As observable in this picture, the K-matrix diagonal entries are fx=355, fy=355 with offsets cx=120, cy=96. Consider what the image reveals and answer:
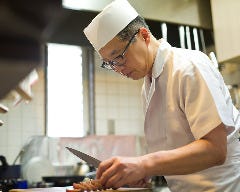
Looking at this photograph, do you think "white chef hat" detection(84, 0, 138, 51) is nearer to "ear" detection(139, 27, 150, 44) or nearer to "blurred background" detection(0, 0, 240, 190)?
"ear" detection(139, 27, 150, 44)

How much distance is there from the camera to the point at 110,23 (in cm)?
105

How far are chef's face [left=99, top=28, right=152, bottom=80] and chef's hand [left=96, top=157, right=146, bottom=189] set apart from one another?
0.31 metres

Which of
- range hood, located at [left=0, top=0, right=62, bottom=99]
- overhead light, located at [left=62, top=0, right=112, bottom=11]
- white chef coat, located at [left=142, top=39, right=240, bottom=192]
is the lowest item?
white chef coat, located at [left=142, top=39, right=240, bottom=192]

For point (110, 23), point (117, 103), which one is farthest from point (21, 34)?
point (117, 103)

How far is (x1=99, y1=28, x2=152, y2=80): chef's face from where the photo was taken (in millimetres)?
1020

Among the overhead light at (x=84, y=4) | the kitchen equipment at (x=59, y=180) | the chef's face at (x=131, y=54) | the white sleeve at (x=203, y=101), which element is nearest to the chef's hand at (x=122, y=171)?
the white sleeve at (x=203, y=101)

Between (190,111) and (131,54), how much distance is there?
0.80 ft

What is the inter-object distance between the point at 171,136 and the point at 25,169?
136cm

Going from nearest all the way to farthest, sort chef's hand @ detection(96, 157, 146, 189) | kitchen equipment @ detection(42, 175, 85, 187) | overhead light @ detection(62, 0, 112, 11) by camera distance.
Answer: chef's hand @ detection(96, 157, 146, 189) → overhead light @ detection(62, 0, 112, 11) → kitchen equipment @ detection(42, 175, 85, 187)

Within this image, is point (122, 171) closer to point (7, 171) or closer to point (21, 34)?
point (21, 34)

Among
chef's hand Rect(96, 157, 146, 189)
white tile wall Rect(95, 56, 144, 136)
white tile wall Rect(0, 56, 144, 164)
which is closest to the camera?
chef's hand Rect(96, 157, 146, 189)

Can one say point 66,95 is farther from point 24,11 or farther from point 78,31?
point 24,11

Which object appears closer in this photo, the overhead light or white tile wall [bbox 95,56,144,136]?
the overhead light

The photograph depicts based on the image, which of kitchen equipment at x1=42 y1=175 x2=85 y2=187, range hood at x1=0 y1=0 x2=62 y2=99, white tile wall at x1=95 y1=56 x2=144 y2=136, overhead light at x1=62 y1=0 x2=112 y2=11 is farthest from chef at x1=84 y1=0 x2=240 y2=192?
white tile wall at x1=95 y1=56 x2=144 y2=136
